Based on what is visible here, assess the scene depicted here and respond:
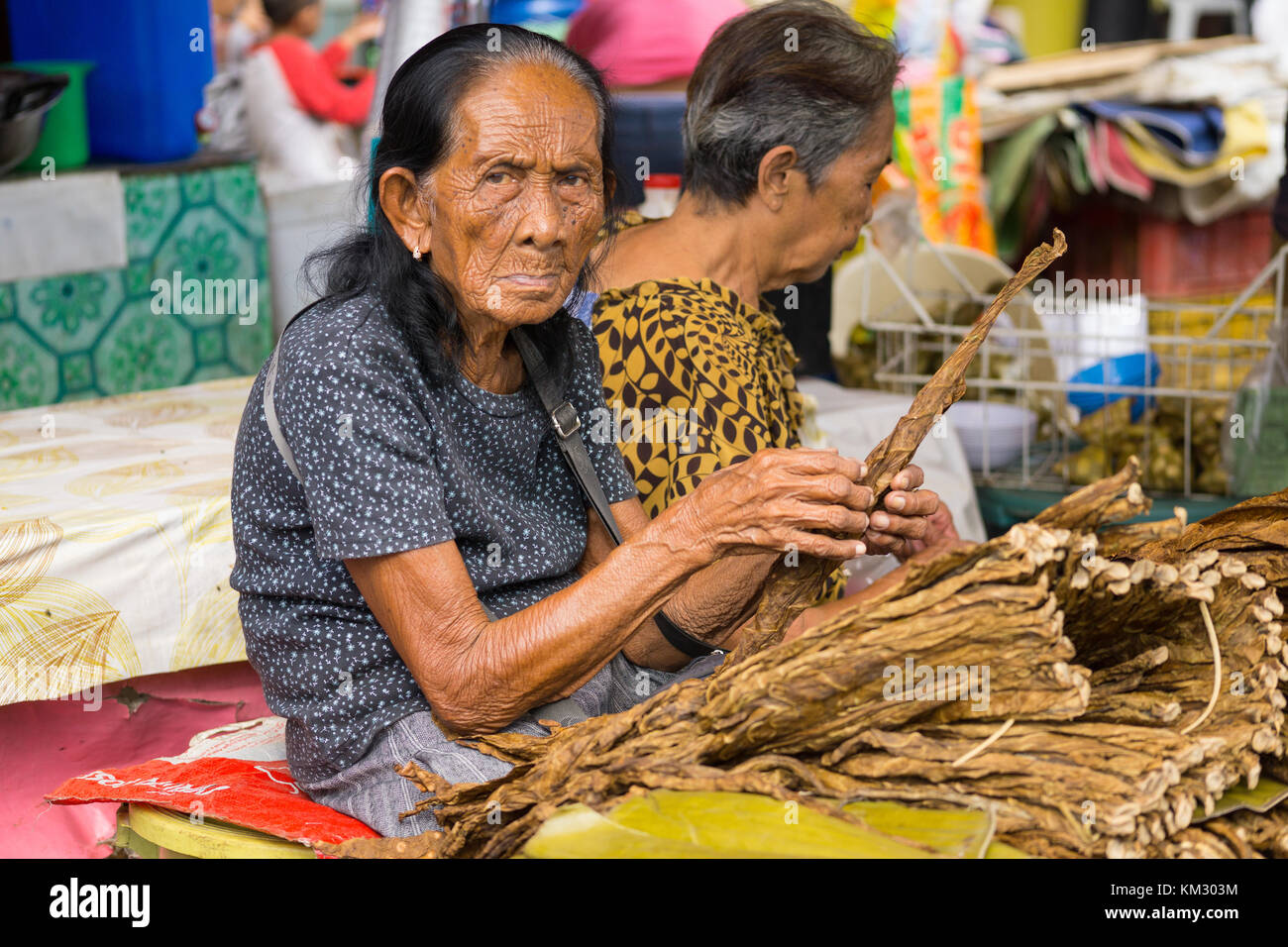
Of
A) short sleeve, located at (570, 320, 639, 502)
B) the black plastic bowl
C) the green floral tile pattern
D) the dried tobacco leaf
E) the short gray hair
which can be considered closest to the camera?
the dried tobacco leaf

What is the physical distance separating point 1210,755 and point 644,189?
2479 millimetres

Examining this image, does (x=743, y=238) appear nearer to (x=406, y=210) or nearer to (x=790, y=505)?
(x=406, y=210)

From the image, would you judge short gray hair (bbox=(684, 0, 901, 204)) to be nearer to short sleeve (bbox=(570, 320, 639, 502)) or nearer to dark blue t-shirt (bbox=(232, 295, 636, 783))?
short sleeve (bbox=(570, 320, 639, 502))

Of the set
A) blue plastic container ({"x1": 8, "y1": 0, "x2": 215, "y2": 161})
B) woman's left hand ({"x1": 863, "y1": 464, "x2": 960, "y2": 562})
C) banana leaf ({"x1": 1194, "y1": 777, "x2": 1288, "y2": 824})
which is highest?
blue plastic container ({"x1": 8, "y1": 0, "x2": 215, "y2": 161})

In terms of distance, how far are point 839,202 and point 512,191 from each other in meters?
0.95

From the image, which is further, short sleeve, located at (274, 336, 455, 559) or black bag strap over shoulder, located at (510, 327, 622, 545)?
black bag strap over shoulder, located at (510, 327, 622, 545)

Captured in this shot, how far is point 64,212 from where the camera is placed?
3547mm

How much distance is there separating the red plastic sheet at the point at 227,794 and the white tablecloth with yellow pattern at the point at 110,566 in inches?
17.6

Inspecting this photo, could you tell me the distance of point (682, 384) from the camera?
2188 mm

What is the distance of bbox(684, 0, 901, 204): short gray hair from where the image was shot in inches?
92.2

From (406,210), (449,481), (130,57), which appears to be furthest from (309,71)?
(449,481)

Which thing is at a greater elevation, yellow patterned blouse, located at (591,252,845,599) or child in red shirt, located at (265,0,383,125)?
child in red shirt, located at (265,0,383,125)

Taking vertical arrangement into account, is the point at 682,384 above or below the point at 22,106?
below

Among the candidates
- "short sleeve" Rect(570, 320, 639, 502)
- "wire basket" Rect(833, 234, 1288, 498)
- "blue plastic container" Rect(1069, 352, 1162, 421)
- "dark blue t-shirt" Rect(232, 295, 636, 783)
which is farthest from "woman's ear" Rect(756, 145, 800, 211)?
"blue plastic container" Rect(1069, 352, 1162, 421)
